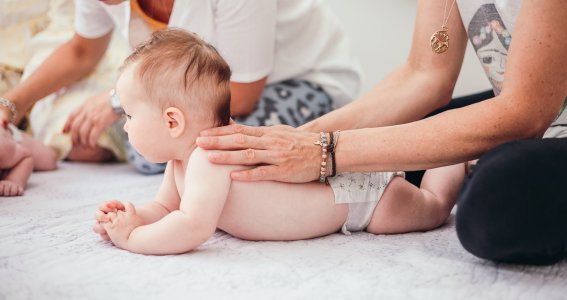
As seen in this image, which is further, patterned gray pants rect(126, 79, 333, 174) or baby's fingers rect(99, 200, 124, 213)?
patterned gray pants rect(126, 79, 333, 174)

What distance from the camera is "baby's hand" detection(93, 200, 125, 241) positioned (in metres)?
1.07

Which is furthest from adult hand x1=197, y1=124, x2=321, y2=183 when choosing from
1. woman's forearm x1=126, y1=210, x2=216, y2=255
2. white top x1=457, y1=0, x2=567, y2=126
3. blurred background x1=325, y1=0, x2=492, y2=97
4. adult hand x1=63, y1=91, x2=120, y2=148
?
blurred background x1=325, y1=0, x2=492, y2=97

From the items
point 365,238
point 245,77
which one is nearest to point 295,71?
point 245,77

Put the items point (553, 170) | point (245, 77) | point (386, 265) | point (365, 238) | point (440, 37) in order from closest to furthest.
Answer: point (553, 170) < point (386, 265) < point (365, 238) < point (440, 37) < point (245, 77)

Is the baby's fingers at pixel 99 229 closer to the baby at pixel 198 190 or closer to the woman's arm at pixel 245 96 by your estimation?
the baby at pixel 198 190

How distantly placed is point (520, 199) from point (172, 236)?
1.75 ft

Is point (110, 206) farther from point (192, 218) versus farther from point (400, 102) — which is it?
point (400, 102)

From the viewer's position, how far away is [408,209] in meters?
1.17

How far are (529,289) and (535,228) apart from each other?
3.5 inches

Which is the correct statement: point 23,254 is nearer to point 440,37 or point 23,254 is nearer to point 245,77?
point 245,77

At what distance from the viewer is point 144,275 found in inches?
35.9

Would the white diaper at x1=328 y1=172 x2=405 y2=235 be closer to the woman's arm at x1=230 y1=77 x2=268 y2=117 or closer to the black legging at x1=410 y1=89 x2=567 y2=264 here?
the black legging at x1=410 y1=89 x2=567 y2=264

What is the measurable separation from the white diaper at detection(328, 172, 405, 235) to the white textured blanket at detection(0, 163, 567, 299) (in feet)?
0.10

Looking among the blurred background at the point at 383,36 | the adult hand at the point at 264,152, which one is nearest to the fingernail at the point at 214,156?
the adult hand at the point at 264,152
